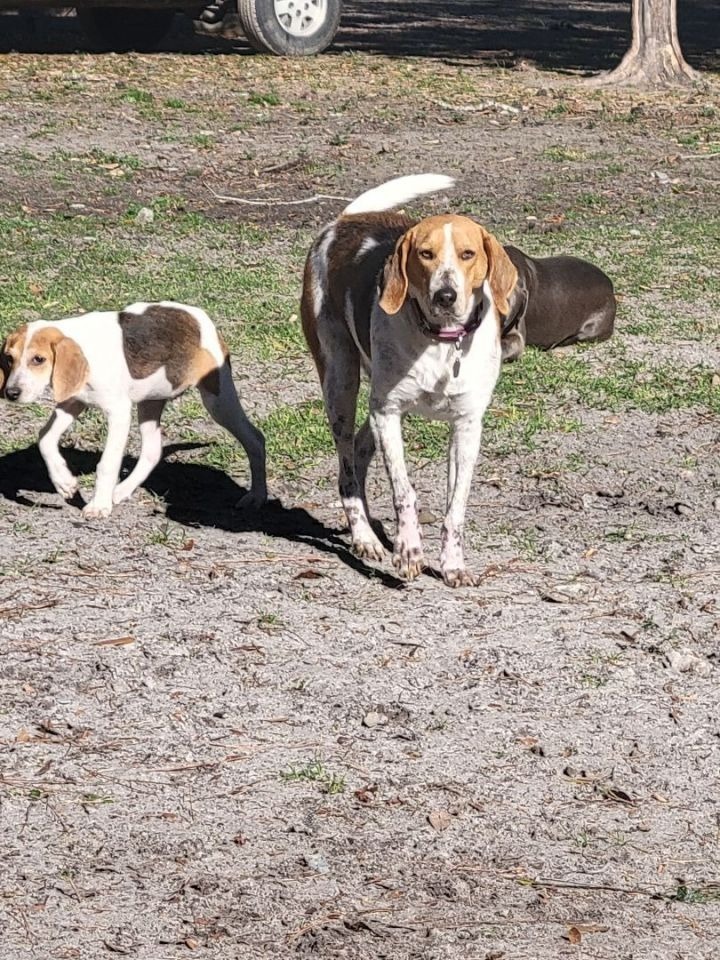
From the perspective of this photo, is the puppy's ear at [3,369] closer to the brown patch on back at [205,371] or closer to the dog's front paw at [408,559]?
the brown patch on back at [205,371]

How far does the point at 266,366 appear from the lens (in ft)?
29.0

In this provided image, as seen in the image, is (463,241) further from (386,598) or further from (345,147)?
(345,147)

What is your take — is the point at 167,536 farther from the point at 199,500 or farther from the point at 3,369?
the point at 3,369

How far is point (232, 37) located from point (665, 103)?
18.2 ft

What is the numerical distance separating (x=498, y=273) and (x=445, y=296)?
1.17 feet

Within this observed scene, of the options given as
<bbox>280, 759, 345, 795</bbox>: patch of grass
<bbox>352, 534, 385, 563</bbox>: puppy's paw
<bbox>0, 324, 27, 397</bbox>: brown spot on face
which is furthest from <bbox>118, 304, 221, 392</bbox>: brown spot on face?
<bbox>280, 759, 345, 795</bbox>: patch of grass

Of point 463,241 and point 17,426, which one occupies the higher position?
point 463,241

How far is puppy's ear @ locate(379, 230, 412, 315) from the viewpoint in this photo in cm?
553

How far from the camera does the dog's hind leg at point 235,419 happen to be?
679 cm

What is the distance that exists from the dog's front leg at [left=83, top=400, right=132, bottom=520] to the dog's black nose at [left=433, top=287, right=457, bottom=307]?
1588mm

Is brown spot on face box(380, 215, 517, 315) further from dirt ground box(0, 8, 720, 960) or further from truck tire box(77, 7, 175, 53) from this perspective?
truck tire box(77, 7, 175, 53)

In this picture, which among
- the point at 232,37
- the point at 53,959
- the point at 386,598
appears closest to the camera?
the point at 53,959

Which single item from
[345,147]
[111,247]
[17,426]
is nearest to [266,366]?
[17,426]

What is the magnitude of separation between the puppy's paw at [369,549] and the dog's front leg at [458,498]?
35cm
